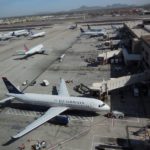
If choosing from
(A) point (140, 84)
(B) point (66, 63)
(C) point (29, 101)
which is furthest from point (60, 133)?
(B) point (66, 63)

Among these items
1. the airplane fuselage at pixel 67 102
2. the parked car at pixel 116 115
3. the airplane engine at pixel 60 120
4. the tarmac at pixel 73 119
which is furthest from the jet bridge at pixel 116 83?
the airplane engine at pixel 60 120

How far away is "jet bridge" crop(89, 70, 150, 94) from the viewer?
57.3 metres

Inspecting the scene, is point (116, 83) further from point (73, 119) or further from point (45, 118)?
point (45, 118)

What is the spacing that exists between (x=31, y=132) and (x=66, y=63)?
50821mm

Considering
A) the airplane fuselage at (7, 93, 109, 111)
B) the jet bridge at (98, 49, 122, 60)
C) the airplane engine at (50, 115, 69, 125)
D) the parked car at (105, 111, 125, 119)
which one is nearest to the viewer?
the airplane engine at (50, 115, 69, 125)

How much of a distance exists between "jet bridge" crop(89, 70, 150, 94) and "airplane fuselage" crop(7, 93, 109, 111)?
904cm

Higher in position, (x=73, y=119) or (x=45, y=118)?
(x=45, y=118)

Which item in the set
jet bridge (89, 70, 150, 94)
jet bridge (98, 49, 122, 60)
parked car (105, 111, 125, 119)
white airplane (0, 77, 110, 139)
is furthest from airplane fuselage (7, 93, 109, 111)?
jet bridge (98, 49, 122, 60)

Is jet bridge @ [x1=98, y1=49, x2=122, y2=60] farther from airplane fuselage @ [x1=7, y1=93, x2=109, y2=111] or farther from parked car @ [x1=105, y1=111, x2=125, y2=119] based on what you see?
airplane fuselage @ [x1=7, y1=93, x2=109, y2=111]

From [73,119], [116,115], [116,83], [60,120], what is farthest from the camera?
[116,83]

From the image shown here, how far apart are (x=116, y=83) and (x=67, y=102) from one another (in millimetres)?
15638

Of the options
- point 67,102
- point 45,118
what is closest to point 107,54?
point 67,102

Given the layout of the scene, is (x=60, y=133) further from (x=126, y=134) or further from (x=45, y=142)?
(x=126, y=134)

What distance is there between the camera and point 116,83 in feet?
194
